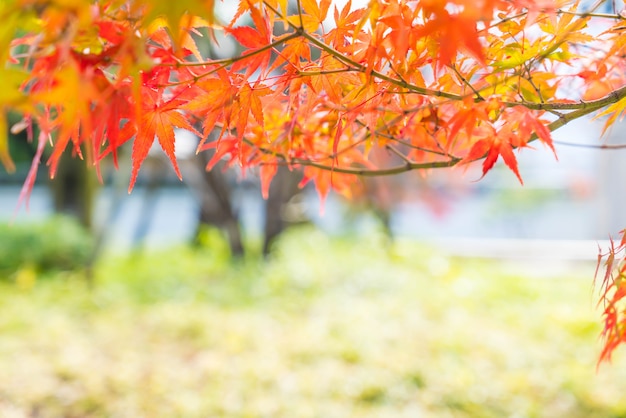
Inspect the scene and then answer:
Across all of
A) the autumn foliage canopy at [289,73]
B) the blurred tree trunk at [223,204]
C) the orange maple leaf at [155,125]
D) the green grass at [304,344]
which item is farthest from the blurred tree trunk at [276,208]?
the orange maple leaf at [155,125]

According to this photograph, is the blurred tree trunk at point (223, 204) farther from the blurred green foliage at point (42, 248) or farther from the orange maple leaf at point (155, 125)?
the orange maple leaf at point (155, 125)

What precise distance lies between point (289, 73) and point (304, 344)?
2152 millimetres

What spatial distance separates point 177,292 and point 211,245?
163cm

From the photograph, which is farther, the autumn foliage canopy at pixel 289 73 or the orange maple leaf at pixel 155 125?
the orange maple leaf at pixel 155 125

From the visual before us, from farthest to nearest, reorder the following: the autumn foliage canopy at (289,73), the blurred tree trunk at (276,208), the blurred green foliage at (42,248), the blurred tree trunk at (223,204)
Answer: the blurred tree trunk at (276,208) < the blurred tree trunk at (223,204) < the blurred green foliage at (42,248) < the autumn foliage canopy at (289,73)

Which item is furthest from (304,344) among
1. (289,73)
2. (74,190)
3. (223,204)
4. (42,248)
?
(74,190)

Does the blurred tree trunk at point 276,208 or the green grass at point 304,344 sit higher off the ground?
the blurred tree trunk at point 276,208

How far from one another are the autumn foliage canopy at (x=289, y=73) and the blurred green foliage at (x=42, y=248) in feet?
13.5

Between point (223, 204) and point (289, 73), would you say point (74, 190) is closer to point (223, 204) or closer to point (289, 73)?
point (223, 204)

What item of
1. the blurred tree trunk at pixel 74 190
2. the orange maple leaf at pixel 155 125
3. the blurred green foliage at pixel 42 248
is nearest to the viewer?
the orange maple leaf at pixel 155 125

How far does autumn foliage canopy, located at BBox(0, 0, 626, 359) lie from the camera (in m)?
0.46

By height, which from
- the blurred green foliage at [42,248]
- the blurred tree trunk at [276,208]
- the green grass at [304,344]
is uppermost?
the blurred tree trunk at [276,208]

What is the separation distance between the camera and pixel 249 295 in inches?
149

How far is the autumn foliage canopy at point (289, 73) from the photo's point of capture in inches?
18.0
